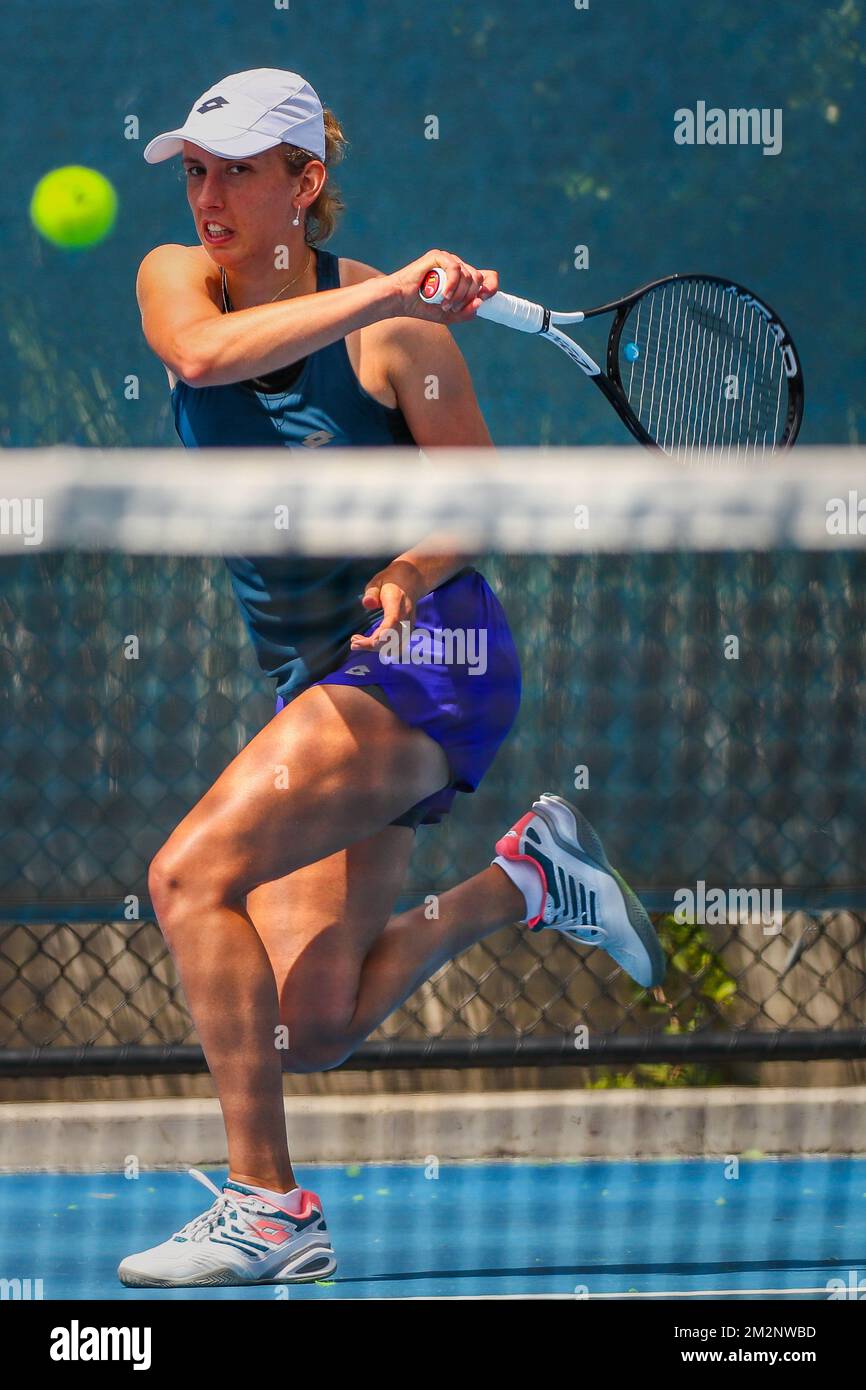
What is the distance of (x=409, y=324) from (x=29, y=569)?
1591 millimetres

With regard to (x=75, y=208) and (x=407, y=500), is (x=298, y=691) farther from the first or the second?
(x=75, y=208)

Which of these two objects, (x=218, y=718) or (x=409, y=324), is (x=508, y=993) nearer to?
(x=218, y=718)

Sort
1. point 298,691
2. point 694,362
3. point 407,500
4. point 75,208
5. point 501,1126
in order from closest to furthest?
point 298,691, point 407,500, point 501,1126, point 694,362, point 75,208

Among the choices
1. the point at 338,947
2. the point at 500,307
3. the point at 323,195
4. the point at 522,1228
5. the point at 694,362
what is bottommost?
the point at 522,1228

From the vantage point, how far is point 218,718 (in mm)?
4508

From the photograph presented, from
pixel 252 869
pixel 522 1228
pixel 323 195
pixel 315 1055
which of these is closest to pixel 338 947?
pixel 315 1055

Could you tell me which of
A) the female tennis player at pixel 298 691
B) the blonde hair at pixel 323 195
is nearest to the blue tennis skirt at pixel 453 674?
the female tennis player at pixel 298 691

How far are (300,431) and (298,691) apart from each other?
370 mm

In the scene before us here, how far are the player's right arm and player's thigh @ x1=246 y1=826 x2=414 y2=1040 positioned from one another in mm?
738

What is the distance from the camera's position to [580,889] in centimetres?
334

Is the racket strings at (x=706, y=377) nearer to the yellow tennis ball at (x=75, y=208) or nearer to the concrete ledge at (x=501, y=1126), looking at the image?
the concrete ledge at (x=501, y=1126)

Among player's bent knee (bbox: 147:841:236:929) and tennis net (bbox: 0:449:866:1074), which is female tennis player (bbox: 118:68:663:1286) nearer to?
player's bent knee (bbox: 147:841:236:929)

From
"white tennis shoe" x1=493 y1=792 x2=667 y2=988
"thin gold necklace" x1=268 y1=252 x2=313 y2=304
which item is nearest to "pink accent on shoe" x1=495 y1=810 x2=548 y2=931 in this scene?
"white tennis shoe" x1=493 y1=792 x2=667 y2=988
